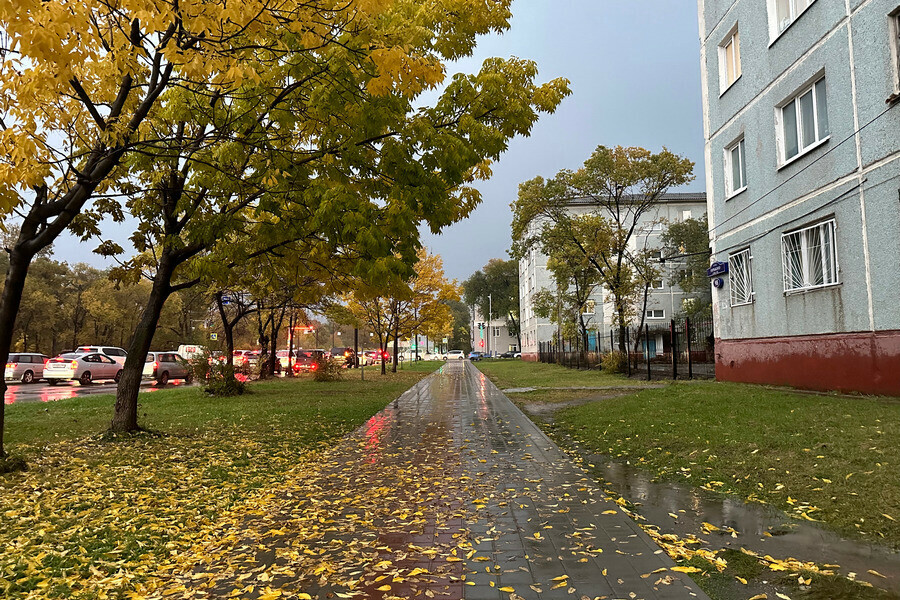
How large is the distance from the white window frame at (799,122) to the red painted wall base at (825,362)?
150 inches

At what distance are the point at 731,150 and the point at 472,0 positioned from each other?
9.90m

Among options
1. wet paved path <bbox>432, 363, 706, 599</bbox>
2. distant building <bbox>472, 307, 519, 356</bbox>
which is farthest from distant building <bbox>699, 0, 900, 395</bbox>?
distant building <bbox>472, 307, 519, 356</bbox>

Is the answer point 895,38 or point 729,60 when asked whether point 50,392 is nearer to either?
point 729,60

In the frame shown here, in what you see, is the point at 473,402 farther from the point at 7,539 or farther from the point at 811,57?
the point at 7,539

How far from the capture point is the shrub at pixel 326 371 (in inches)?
978

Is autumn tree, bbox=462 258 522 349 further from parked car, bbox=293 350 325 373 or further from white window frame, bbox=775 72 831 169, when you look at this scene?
white window frame, bbox=775 72 831 169

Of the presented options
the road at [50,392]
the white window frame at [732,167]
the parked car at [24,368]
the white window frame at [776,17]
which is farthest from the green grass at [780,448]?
the parked car at [24,368]

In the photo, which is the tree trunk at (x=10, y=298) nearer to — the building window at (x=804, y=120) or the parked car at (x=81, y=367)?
the building window at (x=804, y=120)

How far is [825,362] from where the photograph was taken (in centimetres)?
1096

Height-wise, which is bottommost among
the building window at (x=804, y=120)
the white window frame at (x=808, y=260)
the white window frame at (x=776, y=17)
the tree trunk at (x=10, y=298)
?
the tree trunk at (x=10, y=298)

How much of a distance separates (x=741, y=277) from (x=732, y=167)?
317 cm

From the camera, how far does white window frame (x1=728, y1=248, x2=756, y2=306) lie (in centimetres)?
1450

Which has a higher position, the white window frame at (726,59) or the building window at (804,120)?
the white window frame at (726,59)

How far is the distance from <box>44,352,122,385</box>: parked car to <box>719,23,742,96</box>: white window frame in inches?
1007
